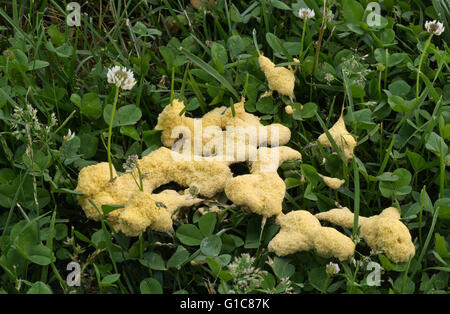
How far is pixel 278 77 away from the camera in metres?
2.20

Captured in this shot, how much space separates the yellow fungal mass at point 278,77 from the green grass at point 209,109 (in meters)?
0.04

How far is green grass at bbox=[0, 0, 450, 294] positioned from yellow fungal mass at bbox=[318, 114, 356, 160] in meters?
0.03

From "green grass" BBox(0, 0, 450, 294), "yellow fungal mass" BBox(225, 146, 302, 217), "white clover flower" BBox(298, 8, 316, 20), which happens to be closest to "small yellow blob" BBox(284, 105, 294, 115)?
"green grass" BBox(0, 0, 450, 294)

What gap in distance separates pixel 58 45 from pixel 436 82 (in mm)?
1556

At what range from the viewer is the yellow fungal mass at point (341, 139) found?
197 centimetres

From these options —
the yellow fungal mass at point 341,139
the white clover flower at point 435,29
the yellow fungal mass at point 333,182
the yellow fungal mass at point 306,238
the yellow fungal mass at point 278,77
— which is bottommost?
the yellow fungal mass at point 306,238

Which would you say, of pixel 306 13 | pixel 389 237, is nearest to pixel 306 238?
pixel 389 237

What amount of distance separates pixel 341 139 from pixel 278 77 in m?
0.40

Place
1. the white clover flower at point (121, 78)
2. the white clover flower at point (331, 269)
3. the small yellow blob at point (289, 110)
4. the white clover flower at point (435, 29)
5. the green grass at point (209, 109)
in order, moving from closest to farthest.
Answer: the white clover flower at point (331, 269) → the green grass at point (209, 109) → the white clover flower at point (121, 78) → the small yellow blob at point (289, 110) → the white clover flower at point (435, 29)

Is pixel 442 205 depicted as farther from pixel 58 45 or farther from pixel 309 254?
pixel 58 45

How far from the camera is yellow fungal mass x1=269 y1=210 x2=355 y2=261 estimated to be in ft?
5.44

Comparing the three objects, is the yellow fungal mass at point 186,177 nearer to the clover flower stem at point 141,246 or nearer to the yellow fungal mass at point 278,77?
the clover flower stem at point 141,246

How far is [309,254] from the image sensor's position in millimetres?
1758

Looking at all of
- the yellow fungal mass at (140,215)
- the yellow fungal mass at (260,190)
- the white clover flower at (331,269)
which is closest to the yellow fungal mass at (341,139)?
the yellow fungal mass at (260,190)
